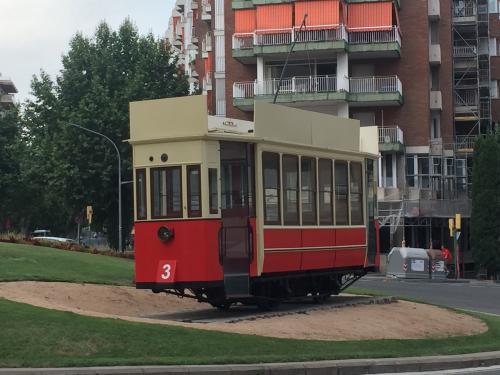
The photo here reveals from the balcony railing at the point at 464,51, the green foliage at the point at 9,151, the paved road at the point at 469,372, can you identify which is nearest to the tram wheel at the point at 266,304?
the paved road at the point at 469,372

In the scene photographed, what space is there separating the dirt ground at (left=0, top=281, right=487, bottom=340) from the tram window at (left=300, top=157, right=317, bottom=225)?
1.94 metres

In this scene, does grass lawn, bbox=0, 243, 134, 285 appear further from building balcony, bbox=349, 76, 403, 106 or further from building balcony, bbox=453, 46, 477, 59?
building balcony, bbox=453, 46, 477, 59

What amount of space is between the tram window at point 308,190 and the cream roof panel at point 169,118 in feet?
9.24

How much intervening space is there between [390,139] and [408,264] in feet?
36.4

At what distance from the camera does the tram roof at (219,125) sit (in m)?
15.0

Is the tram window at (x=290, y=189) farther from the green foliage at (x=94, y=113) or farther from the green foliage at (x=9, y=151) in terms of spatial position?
the green foliage at (x=9, y=151)

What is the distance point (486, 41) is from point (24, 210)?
37.8 m

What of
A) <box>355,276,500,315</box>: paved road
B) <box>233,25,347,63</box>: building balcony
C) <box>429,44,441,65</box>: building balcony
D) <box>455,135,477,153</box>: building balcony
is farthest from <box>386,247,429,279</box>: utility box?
<box>429,44,441,65</box>: building balcony

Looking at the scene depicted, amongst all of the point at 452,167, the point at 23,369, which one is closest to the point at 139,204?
the point at 23,369

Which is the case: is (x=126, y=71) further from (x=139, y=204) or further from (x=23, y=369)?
(x=23, y=369)

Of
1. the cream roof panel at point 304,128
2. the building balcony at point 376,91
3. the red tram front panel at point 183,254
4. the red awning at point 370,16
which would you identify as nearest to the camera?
the red tram front panel at point 183,254

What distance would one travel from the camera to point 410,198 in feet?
163

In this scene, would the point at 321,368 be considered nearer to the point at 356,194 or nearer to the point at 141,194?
the point at 141,194

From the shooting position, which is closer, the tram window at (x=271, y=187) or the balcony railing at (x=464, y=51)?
the tram window at (x=271, y=187)
